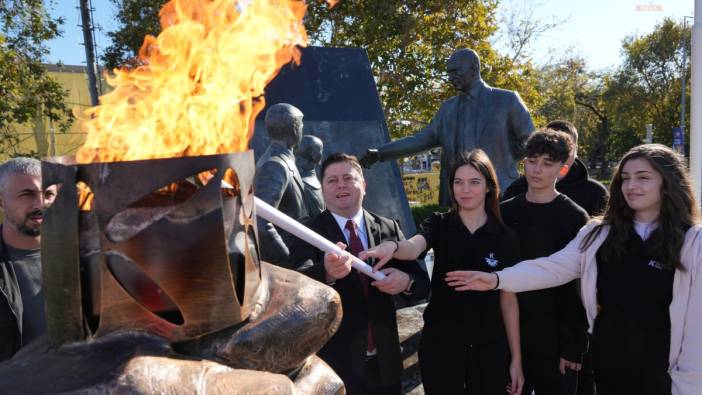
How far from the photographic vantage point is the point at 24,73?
11.1m

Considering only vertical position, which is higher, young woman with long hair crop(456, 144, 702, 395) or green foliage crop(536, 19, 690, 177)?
green foliage crop(536, 19, 690, 177)

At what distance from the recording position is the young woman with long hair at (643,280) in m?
2.29

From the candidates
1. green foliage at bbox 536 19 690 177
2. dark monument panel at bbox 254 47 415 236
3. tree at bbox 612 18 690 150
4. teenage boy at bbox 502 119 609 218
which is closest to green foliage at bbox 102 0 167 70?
dark monument panel at bbox 254 47 415 236

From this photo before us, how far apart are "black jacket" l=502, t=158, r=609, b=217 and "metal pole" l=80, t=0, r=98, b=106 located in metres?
14.2

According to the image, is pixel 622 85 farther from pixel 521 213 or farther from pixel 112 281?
pixel 112 281

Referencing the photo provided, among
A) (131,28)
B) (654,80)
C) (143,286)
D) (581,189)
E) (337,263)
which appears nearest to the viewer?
(143,286)

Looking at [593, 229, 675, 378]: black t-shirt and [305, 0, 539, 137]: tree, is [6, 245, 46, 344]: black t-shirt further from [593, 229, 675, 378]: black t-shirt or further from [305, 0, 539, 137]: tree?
[305, 0, 539, 137]: tree

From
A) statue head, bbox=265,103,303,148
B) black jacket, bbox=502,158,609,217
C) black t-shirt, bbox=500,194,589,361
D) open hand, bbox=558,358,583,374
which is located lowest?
open hand, bbox=558,358,583,374

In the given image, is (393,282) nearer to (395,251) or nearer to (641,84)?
(395,251)

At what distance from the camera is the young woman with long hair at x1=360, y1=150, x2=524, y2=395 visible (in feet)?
8.49

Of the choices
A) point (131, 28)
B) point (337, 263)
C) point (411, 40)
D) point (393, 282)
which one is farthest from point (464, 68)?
point (131, 28)

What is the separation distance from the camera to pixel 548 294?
2.99 metres

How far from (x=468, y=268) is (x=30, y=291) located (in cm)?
202

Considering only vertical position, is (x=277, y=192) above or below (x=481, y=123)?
below
